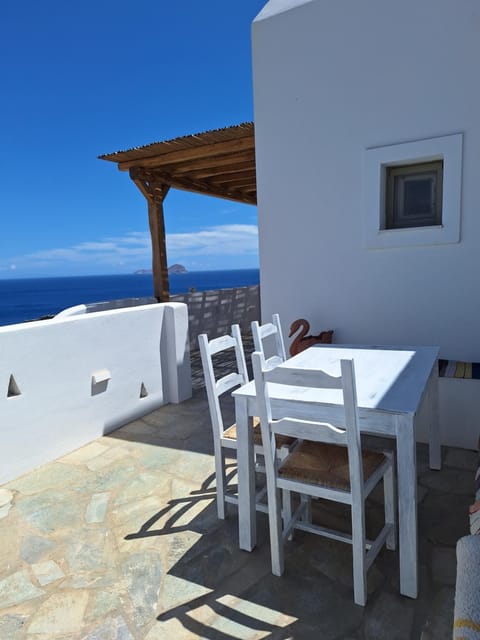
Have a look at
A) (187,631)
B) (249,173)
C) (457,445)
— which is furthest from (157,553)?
(249,173)

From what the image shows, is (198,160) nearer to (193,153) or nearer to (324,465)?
(193,153)

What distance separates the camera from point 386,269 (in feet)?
11.0

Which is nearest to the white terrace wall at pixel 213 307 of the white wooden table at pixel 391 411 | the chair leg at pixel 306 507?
A: the white wooden table at pixel 391 411

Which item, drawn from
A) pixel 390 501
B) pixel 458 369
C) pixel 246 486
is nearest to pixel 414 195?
pixel 458 369

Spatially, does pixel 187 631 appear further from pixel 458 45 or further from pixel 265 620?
pixel 458 45

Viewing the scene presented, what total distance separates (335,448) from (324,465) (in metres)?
0.18

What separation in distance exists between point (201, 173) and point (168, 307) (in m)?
3.62

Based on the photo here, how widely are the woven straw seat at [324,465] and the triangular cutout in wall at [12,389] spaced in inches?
79.8

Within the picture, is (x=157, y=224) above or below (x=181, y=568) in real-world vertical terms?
above

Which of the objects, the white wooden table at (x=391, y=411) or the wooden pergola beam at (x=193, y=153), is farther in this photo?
the wooden pergola beam at (x=193, y=153)

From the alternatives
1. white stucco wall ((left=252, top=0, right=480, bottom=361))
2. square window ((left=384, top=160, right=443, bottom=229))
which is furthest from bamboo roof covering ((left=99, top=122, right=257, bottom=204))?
square window ((left=384, top=160, right=443, bottom=229))

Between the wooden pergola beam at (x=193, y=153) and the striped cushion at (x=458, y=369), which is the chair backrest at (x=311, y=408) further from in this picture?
the wooden pergola beam at (x=193, y=153)

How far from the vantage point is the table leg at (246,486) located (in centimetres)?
192

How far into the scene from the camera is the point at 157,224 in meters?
6.73
